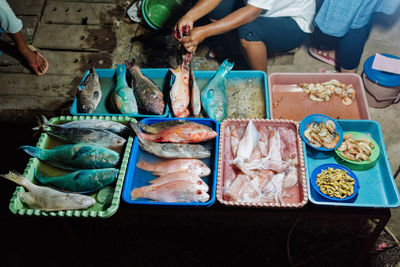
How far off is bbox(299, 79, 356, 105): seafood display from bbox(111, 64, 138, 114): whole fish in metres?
1.71

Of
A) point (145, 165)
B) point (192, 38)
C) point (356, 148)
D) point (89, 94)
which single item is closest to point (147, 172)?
point (145, 165)

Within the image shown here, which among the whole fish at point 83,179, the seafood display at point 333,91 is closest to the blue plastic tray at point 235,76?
the seafood display at point 333,91

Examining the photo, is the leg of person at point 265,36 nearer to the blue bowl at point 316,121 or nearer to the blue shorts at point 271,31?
the blue shorts at point 271,31

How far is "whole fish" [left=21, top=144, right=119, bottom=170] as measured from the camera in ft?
7.11

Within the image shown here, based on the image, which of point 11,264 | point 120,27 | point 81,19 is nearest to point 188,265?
point 11,264

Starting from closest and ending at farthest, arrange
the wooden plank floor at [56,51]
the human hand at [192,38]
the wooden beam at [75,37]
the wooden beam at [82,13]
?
the human hand at [192,38]
the wooden plank floor at [56,51]
the wooden beam at [75,37]
the wooden beam at [82,13]

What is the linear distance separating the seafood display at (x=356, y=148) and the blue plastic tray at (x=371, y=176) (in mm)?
79

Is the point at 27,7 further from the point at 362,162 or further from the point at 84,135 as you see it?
the point at 362,162

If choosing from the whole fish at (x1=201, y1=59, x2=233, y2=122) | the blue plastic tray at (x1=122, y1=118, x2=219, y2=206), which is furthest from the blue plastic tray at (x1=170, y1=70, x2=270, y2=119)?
the blue plastic tray at (x1=122, y1=118, x2=219, y2=206)

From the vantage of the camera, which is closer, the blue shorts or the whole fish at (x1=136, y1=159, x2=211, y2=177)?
the whole fish at (x1=136, y1=159, x2=211, y2=177)

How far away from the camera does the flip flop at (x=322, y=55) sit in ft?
13.1

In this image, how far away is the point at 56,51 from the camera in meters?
4.30

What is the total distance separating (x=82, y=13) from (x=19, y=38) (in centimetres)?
113

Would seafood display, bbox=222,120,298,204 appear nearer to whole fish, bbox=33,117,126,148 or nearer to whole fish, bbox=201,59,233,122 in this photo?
whole fish, bbox=201,59,233,122
